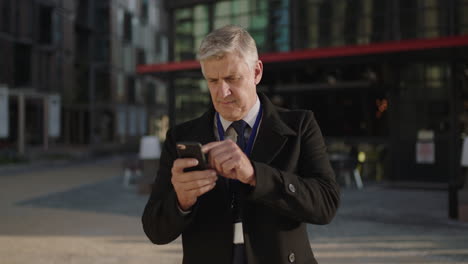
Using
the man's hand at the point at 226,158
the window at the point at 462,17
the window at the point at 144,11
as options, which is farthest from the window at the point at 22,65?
the man's hand at the point at 226,158

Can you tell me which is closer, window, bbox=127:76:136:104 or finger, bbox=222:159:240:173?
finger, bbox=222:159:240:173

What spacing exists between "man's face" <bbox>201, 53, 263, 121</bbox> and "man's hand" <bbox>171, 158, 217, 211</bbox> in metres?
0.32

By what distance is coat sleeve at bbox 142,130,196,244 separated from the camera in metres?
1.58

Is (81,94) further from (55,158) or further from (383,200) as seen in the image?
(383,200)

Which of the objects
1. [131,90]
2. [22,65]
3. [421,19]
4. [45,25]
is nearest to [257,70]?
[421,19]

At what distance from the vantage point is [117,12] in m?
36.3

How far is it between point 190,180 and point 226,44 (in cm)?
45

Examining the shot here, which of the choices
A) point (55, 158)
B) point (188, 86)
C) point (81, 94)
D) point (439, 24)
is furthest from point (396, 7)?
point (81, 94)

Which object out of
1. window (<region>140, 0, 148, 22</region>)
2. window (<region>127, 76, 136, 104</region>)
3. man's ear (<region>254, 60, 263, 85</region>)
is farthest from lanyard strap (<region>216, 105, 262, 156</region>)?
window (<region>140, 0, 148, 22</region>)

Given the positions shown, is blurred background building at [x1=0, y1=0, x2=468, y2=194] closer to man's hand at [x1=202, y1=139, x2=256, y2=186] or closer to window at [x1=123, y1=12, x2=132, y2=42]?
man's hand at [x1=202, y1=139, x2=256, y2=186]

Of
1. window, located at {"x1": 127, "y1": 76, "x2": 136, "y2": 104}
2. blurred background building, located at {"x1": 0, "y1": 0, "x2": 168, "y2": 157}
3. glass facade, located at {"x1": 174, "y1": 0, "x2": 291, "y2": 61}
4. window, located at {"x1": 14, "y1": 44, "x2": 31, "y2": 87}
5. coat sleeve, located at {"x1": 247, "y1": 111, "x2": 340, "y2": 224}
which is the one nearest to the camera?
coat sleeve, located at {"x1": 247, "y1": 111, "x2": 340, "y2": 224}

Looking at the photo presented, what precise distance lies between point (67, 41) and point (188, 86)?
1800cm

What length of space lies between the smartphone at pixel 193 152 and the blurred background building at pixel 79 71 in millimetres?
19894

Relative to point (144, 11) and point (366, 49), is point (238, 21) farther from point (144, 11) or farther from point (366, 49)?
point (144, 11)
